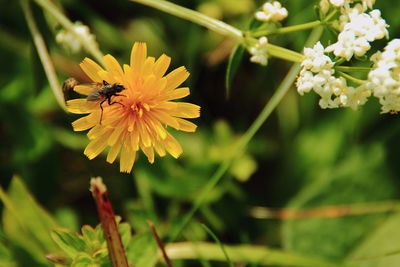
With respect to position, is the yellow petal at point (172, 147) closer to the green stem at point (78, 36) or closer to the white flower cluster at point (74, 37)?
the green stem at point (78, 36)

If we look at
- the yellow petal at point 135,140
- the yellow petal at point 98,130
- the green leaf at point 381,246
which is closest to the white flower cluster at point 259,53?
the yellow petal at point 135,140

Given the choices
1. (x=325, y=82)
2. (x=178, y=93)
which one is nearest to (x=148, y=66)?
(x=178, y=93)

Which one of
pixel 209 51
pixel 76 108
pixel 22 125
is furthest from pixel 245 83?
pixel 76 108

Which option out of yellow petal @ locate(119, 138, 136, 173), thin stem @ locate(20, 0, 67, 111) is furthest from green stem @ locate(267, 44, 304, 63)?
thin stem @ locate(20, 0, 67, 111)

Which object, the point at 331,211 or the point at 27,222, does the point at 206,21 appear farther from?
the point at 331,211

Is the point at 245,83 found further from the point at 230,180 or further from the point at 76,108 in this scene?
the point at 76,108

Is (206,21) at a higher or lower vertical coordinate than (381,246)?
higher

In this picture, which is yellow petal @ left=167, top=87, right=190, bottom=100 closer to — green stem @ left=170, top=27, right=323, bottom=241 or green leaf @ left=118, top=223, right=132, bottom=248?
green stem @ left=170, top=27, right=323, bottom=241
